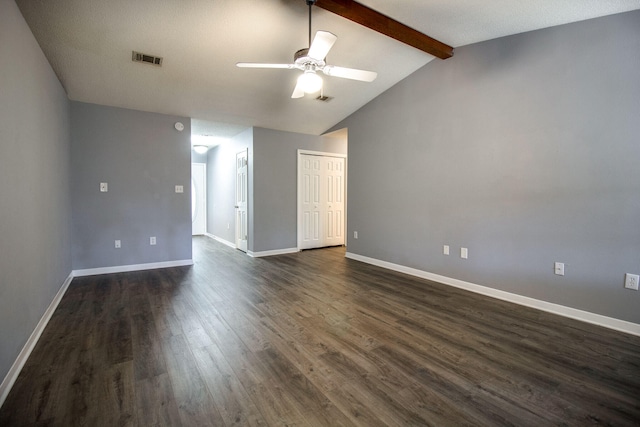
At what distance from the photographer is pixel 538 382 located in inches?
73.6

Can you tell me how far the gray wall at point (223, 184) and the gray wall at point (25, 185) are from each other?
299 centimetres

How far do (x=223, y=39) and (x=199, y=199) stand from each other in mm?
→ 6313

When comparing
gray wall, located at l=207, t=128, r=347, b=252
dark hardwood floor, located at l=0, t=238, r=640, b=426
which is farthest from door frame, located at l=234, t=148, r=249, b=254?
dark hardwood floor, located at l=0, t=238, r=640, b=426

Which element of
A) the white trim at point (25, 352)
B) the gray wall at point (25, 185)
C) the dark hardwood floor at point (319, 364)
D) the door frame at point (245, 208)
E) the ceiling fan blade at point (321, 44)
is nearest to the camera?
the dark hardwood floor at point (319, 364)

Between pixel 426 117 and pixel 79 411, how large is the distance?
15.0 feet

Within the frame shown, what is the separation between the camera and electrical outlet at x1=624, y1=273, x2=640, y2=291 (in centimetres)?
254

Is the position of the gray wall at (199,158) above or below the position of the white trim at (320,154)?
above

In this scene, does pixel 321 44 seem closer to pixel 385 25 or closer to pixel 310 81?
pixel 310 81

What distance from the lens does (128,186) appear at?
178 inches

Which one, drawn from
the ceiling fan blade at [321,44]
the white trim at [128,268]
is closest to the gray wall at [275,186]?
the white trim at [128,268]

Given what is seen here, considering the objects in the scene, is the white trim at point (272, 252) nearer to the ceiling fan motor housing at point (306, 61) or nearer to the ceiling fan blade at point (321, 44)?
the ceiling fan motor housing at point (306, 61)

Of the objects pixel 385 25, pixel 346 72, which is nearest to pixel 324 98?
pixel 385 25

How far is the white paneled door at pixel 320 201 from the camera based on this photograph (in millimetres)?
6203

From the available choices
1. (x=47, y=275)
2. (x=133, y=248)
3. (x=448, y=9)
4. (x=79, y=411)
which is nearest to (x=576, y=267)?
(x=448, y=9)
